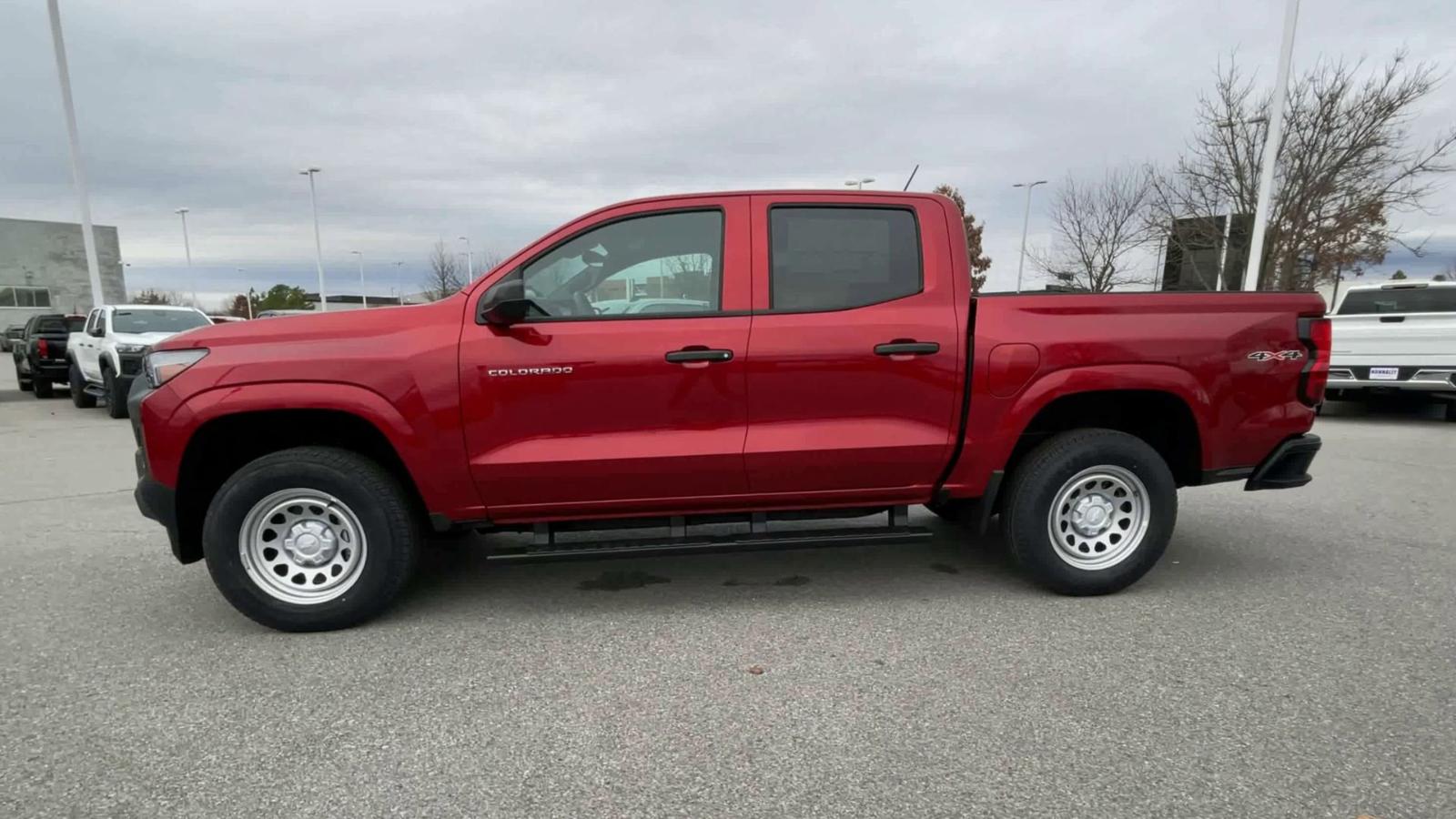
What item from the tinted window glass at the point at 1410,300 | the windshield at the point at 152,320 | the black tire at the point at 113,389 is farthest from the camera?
the windshield at the point at 152,320

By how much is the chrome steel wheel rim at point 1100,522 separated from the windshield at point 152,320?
40.1ft

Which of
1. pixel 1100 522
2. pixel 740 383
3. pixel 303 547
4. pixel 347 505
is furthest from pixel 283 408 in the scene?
pixel 1100 522

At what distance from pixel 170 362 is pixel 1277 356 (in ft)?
16.4

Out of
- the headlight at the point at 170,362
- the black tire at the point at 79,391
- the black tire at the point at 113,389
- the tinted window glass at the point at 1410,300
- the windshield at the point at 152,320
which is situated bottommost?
the black tire at the point at 79,391

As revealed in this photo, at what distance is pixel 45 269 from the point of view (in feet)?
159

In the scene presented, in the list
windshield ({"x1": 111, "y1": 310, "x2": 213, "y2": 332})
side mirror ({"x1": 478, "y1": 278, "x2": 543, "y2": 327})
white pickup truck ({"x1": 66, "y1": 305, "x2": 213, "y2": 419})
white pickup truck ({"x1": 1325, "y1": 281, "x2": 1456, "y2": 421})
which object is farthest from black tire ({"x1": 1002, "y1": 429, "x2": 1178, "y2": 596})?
windshield ({"x1": 111, "y1": 310, "x2": 213, "y2": 332})

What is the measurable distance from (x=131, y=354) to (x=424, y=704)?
34.8 ft

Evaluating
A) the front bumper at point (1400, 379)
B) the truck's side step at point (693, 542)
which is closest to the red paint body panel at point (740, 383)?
the truck's side step at point (693, 542)

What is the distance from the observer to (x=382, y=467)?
11.4ft

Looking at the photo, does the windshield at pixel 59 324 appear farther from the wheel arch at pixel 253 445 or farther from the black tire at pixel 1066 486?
the black tire at pixel 1066 486

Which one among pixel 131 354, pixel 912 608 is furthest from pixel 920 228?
pixel 131 354

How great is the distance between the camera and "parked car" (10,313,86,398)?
45.3 ft

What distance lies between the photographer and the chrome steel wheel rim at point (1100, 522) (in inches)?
146

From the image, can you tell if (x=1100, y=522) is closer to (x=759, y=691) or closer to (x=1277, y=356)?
(x=1277, y=356)
